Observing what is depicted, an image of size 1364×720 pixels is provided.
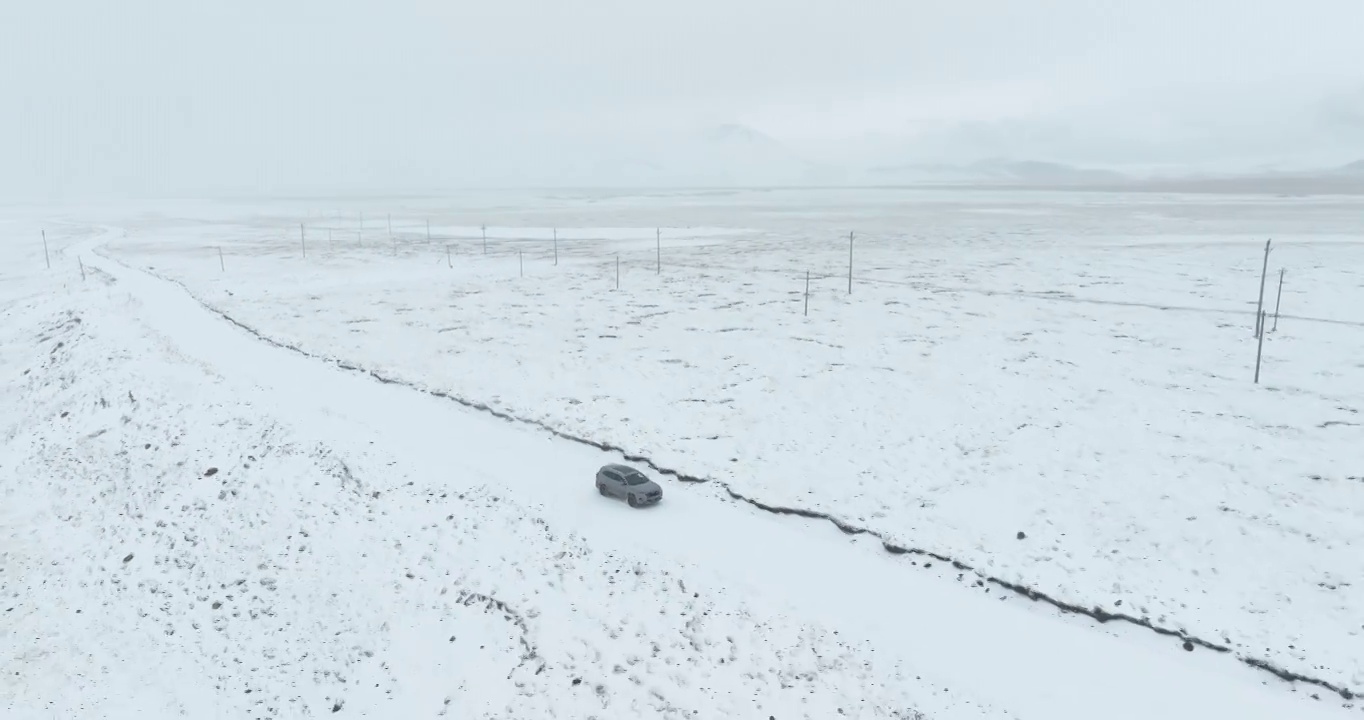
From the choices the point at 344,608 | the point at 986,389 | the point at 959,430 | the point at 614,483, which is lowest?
the point at 344,608

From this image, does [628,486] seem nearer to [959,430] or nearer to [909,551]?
[909,551]

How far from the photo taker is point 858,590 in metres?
20.2

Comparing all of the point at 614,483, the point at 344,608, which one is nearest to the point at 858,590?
the point at 614,483

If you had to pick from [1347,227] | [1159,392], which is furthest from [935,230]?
[1159,392]

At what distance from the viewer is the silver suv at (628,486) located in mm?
24281

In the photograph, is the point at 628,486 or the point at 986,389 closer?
the point at 628,486

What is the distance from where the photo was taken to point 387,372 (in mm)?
40000

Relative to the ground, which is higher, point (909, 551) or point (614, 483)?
point (614, 483)

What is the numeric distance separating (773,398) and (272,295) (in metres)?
48.1

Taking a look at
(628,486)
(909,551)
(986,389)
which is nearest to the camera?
(909,551)

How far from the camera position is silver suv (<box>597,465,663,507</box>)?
24.3 m

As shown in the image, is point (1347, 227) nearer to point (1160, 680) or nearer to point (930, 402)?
point (930, 402)

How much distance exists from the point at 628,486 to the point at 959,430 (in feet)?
50.9

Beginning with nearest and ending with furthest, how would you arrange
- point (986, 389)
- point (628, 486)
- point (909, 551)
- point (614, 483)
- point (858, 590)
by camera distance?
point (858, 590) < point (909, 551) < point (628, 486) < point (614, 483) < point (986, 389)
